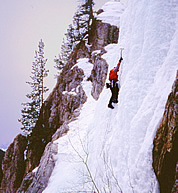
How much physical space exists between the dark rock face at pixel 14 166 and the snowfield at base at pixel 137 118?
11.8m

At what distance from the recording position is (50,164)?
8352 millimetres

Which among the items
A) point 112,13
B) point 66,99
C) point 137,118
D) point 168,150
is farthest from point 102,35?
point 168,150

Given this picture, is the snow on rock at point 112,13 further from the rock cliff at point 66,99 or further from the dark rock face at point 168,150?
the dark rock face at point 168,150

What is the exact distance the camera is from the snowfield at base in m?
3.88

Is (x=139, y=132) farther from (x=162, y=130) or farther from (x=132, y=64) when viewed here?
(x=132, y=64)

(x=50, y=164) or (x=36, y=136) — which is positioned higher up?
(x=36, y=136)

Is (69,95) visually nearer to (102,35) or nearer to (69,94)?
(69,94)

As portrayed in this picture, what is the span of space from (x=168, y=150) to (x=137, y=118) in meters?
1.50

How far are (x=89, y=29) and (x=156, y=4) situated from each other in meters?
18.9

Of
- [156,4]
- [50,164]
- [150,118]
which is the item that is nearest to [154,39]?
[156,4]

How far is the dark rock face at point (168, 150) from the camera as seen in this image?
10.1 ft

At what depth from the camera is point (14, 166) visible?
17.1 m

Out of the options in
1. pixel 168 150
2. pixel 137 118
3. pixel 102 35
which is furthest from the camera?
pixel 102 35

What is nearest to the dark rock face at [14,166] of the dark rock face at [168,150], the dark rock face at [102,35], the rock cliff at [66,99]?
the rock cliff at [66,99]
